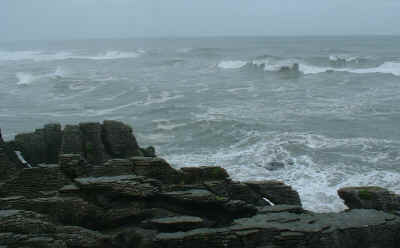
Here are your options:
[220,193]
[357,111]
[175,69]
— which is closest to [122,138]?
[220,193]

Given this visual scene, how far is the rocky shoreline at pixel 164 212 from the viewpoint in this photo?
9.94 metres

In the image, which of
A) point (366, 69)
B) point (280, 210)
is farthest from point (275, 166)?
point (366, 69)

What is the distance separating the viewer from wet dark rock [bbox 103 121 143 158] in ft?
57.4

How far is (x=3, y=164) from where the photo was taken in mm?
14445

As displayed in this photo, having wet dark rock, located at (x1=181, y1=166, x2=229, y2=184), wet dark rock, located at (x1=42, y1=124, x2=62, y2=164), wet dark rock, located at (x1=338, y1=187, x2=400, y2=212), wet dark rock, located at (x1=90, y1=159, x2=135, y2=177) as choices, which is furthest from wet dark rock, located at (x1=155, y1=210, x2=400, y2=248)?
wet dark rock, located at (x1=42, y1=124, x2=62, y2=164)

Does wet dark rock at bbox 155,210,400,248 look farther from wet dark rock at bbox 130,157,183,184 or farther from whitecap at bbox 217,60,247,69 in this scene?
whitecap at bbox 217,60,247,69

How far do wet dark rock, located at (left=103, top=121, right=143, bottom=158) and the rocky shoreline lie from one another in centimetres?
404

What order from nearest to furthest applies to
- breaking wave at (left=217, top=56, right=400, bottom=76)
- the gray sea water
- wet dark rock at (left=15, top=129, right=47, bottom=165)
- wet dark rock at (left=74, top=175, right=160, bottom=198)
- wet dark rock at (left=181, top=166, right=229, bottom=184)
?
wet dark rock at (left=74, top=175, right=160, bottom=198) < wet dark rock at (left=181, top=166, right=229, bottom=184) < wet dark rock at (left=15, top=129, right=47, bottom=165) < the gray sea water < breaking wave at (left=217, top=56, right=400, bottom=76)

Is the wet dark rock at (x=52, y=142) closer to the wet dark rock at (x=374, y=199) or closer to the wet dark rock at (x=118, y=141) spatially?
the wet dark rock at (x=118, y=141)

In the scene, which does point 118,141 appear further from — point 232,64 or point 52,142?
point 232,64

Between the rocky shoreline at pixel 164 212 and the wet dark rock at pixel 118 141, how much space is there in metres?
4.04

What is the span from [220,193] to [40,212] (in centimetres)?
499

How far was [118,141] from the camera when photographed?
1756cm

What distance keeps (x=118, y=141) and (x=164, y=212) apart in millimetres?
6757
